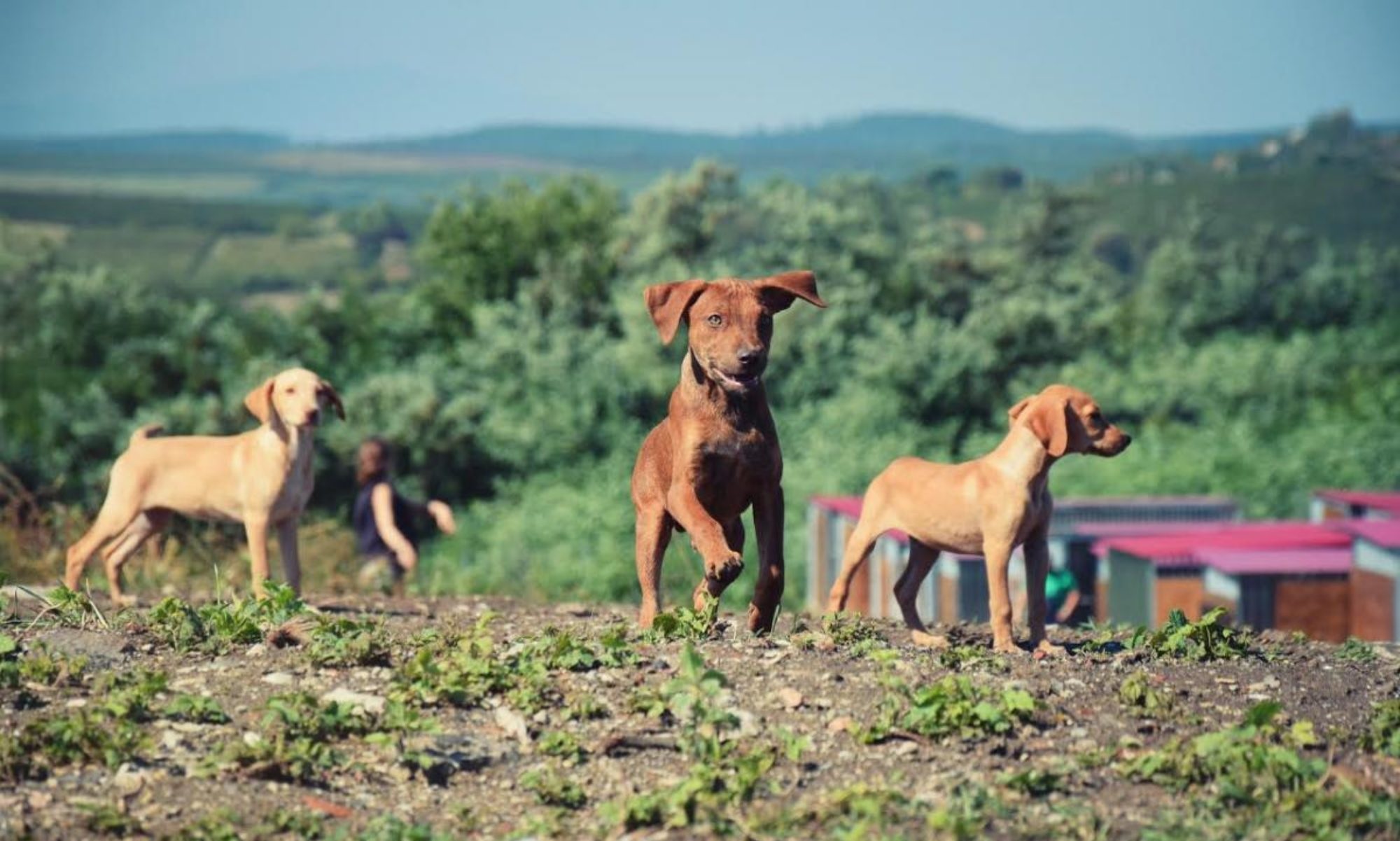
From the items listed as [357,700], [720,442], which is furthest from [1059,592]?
[357,700]

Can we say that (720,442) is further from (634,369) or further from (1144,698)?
(634,369)

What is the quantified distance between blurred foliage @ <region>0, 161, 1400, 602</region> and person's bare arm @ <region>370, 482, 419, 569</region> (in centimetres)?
731

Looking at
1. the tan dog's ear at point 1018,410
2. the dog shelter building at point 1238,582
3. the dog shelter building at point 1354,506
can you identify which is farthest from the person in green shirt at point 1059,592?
the dog shelter building at point 1354,506

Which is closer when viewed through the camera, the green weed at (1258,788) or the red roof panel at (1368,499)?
the green weed at (1258,788)

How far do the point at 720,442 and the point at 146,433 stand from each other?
497cm

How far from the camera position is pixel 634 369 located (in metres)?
38.4

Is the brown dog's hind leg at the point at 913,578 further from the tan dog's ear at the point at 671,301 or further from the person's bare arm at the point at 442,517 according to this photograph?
the person's bare arm at the point at 442,517

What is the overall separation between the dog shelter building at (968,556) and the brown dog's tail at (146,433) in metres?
6.58

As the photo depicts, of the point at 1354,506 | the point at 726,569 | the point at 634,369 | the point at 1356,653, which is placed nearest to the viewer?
the point at 726,569

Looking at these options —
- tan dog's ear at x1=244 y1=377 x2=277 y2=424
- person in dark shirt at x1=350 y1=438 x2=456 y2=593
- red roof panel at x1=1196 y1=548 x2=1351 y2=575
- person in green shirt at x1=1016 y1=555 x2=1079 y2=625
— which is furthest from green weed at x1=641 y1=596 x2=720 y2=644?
red roof panel at x1=1196 y1=548 x2=1351 y2=575

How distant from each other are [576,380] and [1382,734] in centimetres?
3079

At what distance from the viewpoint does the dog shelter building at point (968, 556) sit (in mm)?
20172

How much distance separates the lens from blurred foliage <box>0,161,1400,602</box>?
3462cm

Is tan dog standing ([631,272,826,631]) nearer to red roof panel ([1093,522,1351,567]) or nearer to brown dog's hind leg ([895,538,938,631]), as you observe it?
brown dog's hind leg ([895,538,938,631])
